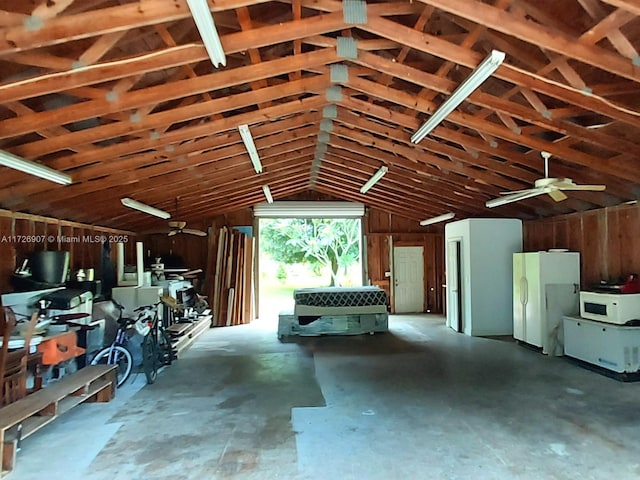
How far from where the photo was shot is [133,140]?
17.6 ft

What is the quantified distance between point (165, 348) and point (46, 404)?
2919 millimetres

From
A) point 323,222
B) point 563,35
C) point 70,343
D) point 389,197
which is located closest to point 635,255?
point 563,35

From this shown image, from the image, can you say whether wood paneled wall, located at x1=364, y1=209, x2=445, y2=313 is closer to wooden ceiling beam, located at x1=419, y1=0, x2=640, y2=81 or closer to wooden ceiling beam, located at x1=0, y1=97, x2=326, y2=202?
wooden ceiling beam, located at x1=0, y1=97, x2=326, y2=202

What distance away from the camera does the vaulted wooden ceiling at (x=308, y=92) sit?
335cm

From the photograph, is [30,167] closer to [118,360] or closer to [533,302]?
[118,360]

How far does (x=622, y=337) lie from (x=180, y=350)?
6.26m

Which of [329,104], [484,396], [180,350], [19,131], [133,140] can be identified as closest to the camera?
[19,131]

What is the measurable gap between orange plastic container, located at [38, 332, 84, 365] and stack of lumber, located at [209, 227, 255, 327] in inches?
237

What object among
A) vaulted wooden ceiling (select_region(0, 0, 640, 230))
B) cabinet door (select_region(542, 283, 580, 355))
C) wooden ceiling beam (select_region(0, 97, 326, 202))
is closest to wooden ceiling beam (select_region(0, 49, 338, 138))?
vaulted wooden ceiling (select_region(0, 0, 640, 230))

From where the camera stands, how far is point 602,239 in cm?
736

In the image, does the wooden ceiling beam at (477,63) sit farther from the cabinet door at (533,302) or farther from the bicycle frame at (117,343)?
the bicycle frame at (117,343)

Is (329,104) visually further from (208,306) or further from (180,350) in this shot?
(208,306)

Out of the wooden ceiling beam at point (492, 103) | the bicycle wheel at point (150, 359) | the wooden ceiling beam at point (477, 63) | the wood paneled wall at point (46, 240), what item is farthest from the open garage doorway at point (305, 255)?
the wooden ceiling beam at point (477, 63)

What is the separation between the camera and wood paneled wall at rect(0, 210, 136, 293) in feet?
19.2
